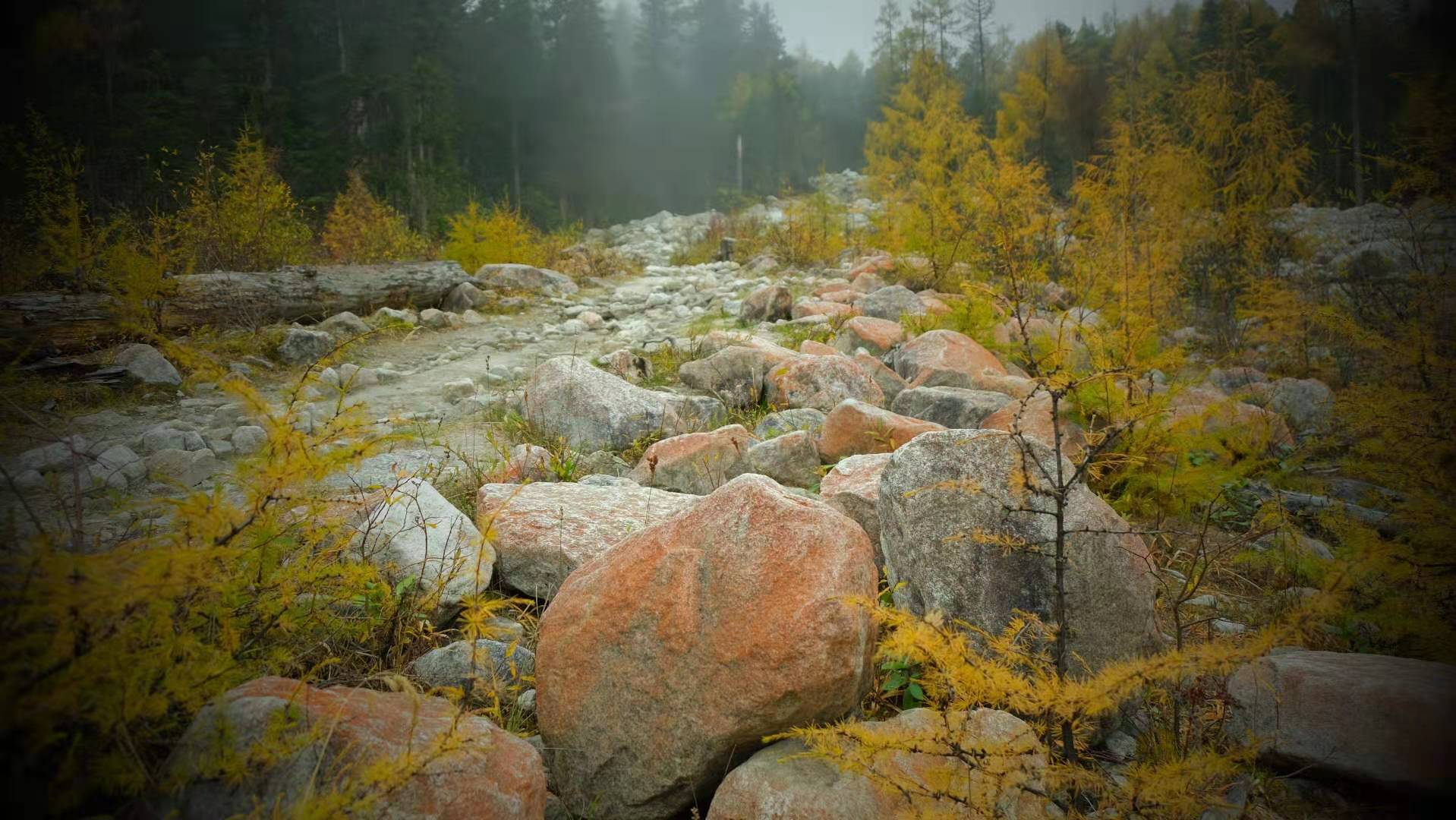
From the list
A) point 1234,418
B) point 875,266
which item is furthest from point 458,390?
point 875,266

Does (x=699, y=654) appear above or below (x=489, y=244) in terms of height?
below

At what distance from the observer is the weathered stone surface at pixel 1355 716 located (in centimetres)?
178

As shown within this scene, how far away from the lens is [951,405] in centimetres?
445

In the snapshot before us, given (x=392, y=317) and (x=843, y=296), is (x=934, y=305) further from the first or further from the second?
(x=392, y=317)

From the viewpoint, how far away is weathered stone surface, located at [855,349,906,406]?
537cm

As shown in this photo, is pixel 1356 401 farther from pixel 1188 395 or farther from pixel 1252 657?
pixel 1252 657

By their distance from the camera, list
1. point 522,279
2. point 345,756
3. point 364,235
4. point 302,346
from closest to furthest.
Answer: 1. point 345,756
2. point 302,346
3. point 522,279
4. point 364,235

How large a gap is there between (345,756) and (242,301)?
7846mm

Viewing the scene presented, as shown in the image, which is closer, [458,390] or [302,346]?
[458,390]

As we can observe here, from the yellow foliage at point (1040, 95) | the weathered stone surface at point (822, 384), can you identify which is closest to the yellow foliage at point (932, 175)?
the weathered stone surface at point (822, 384)

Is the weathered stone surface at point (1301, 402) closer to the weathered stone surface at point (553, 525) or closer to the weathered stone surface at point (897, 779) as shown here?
the weathered stone surface at point (897, 779)

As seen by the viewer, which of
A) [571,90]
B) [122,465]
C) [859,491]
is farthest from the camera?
[571,90]

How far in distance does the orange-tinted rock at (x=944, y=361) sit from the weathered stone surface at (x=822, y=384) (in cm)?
46

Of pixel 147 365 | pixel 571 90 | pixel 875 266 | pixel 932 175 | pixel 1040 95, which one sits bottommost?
pixel 147 365
